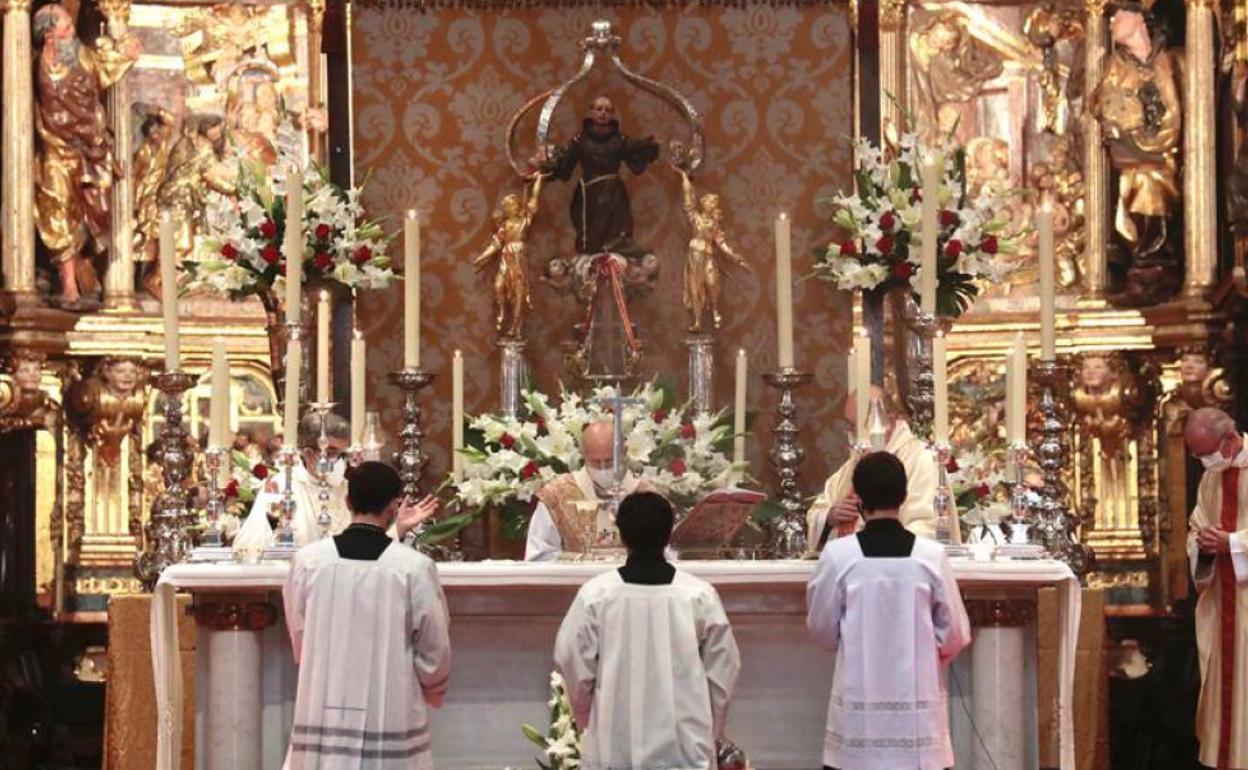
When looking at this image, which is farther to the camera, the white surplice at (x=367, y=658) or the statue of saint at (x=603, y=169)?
the statue of saint at (x=603, y=169)

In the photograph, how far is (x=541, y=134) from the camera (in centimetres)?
1274

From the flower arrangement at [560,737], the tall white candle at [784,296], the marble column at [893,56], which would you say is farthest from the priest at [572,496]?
the marble column at [893,56]

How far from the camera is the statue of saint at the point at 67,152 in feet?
44.7

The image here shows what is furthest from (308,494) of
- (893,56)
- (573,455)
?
(893,56)

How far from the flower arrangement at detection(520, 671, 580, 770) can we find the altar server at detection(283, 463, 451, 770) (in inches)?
24.8

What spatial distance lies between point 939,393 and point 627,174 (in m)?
4.38

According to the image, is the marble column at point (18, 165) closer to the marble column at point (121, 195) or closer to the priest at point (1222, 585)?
the marble column at point (121, 195)

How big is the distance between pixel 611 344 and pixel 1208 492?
10.0 ft

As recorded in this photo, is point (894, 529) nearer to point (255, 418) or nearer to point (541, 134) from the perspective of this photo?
point (541, 134)

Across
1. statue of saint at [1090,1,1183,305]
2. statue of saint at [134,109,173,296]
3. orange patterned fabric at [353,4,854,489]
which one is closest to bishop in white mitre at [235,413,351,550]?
orange patterned fabric at [353,4,854,489]

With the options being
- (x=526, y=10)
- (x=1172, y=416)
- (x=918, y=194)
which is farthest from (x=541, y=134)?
(x=1172, y=416)

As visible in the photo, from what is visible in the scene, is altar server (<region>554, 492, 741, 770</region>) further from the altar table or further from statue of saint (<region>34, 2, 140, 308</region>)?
statue of saint (<region>34, 2, 140, 308</region>)

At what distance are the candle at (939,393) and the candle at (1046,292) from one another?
14.2 inches

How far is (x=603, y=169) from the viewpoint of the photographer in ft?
42.2
